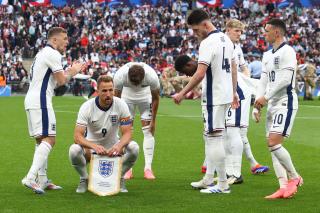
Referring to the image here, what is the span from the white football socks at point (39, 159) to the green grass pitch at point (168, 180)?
0.96 ft

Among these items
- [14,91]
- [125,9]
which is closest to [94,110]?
[14,91]

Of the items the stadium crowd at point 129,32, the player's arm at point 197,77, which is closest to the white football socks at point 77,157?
the player's arm at point 197,77


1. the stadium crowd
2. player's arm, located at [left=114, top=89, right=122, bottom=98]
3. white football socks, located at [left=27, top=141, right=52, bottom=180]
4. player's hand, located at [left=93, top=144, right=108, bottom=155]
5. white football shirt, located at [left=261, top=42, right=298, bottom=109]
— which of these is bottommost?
the stadium crowd

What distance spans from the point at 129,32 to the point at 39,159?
134 feet

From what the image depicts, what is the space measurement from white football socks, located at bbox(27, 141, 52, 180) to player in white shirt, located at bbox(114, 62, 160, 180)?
2008 millimetres

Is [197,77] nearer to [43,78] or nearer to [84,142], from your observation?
[84,142]

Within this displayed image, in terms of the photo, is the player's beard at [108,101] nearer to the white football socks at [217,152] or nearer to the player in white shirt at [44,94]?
the player in white shirt at [44,94]

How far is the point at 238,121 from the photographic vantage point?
37.5ft

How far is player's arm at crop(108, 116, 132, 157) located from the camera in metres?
9.83

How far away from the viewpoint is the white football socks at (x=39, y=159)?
9828mm

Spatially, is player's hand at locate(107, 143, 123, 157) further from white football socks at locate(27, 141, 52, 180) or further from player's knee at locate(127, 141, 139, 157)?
white football socks at locate(27, 141, 52, 180)

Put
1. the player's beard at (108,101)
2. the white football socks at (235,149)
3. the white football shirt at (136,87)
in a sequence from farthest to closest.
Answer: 1. the white football shirt at (136,87)
2. the white football socks at (235,149)
3. the player's beard at (108,101)

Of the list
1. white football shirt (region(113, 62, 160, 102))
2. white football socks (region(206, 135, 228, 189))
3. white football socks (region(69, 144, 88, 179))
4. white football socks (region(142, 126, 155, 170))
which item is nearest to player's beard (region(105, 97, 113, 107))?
white football socks (region(69, 144, 88, 179))

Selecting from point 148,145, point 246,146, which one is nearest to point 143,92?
point 148,145
